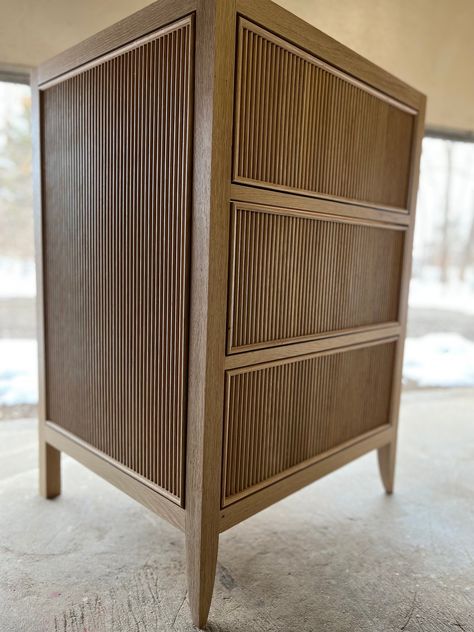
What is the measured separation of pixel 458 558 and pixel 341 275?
0.95 m

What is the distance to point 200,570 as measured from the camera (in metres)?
1.22

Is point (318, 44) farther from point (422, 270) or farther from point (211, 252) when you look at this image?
point (422, 270)

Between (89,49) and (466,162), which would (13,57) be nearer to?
(89,49)

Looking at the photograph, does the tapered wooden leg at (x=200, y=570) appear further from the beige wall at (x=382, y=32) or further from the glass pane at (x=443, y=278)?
the glass pane at (x=443, y=278)

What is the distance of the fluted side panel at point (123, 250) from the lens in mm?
1200

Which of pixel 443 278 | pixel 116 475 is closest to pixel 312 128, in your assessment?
pixel 116 475

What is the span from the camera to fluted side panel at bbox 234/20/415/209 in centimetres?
118

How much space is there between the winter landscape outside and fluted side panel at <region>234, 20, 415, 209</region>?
1.63 metres

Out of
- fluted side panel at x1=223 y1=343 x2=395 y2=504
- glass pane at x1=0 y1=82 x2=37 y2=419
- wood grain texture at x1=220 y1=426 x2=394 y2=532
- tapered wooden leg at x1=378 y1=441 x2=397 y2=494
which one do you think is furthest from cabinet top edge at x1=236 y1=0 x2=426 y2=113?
glass pane at x1=0 y1=82 x2=37 y2=419

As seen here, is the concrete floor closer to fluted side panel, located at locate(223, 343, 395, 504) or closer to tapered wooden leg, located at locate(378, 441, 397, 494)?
tapered wooden leg, located at locate(378, 441, 397, 494)

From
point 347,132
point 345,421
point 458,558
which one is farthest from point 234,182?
point 458,558

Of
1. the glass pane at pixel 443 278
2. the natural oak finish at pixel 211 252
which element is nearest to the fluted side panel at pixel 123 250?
the natural oak finish at pixel 211 252

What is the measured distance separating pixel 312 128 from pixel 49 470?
1.42 m

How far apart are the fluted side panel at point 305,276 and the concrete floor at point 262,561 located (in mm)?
686
